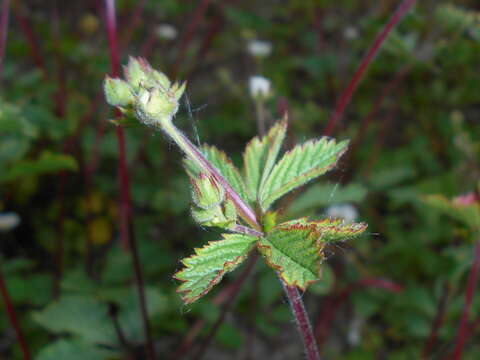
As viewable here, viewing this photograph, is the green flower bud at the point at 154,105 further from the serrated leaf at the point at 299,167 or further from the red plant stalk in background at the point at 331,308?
the red plant stalk in background at the point at 331,308

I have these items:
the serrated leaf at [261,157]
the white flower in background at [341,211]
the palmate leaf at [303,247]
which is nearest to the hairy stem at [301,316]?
the palmate leaf at [303,247]

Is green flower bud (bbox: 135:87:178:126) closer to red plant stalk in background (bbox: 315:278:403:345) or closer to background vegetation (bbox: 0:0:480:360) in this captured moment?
background vegetation (bbox: 0:0:480:360)

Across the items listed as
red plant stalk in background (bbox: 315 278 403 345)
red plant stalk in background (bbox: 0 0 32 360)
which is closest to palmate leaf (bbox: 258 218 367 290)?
red plant stalk in background (bbox: 0 0 32 360)

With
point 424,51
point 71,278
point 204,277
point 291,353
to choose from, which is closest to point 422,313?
point 291,353

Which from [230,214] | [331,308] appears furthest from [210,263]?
[331,308]

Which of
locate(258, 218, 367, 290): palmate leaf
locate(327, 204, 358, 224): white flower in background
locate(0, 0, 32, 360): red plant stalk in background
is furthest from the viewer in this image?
locate(327, 204, 358, 224): white flower in background

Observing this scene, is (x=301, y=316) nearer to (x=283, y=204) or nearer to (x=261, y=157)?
(x=261, y=157)
